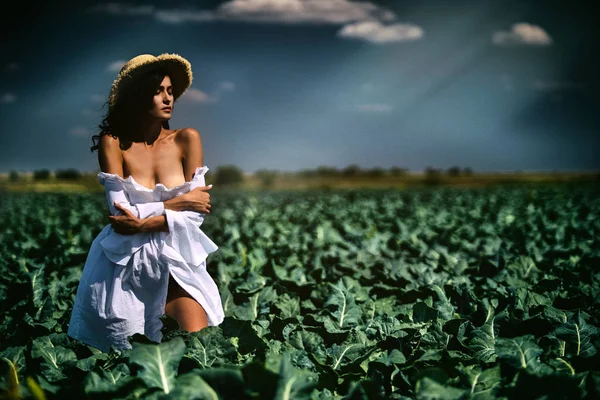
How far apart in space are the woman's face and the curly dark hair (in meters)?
0.03

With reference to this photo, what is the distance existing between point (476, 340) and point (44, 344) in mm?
2456

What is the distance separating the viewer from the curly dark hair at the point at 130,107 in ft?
11.2

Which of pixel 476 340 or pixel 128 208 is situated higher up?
pixel 128 208

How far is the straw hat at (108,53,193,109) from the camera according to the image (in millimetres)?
3348

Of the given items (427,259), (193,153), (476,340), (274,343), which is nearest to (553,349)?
(476,340)

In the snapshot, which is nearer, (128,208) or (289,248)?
(128,208)

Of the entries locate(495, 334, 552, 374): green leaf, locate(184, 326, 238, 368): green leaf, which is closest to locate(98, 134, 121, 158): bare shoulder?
locate(184, 326, 238, 368): green leaf

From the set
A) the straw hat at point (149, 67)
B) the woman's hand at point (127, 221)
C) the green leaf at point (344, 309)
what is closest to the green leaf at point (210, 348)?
the woman's hand at point (127, 221)

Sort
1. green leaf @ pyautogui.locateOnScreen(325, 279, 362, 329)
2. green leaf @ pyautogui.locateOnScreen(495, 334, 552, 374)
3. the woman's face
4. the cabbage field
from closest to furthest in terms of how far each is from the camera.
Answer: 1. the cabbage field
2. green leaf @ pyautogui.locateOnScreen(495, 334, 552, 374)
3. the woman's face
4. green leaf @ pyautogui.locateOnScreen(325, 279, 362, 329)

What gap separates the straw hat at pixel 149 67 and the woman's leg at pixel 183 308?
1.25 metres

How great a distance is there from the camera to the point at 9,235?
941 cm

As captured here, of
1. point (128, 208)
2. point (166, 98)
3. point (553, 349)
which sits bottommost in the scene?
point (553, 349)

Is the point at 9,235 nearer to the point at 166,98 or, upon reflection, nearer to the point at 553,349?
the point at 166,98

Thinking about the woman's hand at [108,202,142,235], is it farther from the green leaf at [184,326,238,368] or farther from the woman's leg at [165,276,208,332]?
the green leaf at [184,326,238,368]
